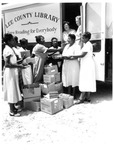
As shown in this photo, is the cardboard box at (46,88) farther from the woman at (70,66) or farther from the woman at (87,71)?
the woman at (87,71)

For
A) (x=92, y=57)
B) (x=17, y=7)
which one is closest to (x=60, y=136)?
(x=92, y=57)

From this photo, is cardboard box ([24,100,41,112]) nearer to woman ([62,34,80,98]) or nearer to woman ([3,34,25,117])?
woman ([3,34,25,117])

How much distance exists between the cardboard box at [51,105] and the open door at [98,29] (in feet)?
4.21

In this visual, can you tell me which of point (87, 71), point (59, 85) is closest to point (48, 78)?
point (59, 85)

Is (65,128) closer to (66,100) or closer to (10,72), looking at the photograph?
(66,100)

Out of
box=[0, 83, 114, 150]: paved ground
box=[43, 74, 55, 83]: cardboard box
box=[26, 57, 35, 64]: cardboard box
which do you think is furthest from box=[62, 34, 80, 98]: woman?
box=[26, 57, 35, 64]: cardboard box

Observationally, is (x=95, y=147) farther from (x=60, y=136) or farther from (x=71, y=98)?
(x=71, y=98)

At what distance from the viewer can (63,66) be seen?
5.45 m

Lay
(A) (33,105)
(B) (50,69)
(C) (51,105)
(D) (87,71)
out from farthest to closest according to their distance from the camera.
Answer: (B) (50,69) → (D) (87,71) → (A) (33,105) → (C) (51,105)

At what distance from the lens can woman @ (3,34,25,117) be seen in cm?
422

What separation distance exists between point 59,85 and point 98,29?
1.70m

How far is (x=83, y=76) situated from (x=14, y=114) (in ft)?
5.99

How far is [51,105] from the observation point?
4.51 meters

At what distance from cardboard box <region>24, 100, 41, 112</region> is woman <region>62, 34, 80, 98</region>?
3.22ft
